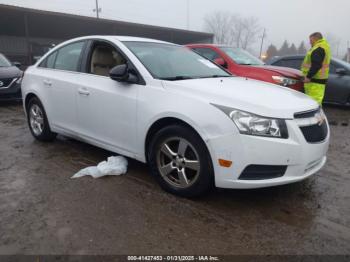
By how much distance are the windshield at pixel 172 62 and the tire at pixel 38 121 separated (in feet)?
6.14

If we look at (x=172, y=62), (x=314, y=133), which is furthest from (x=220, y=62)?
(x=314, y=133)

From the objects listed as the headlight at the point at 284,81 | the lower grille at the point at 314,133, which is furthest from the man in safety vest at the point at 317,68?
the lower grille at the point at 314,133

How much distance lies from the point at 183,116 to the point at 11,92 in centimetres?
723

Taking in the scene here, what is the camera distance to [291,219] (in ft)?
9.47

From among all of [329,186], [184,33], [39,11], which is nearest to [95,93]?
[329,186]

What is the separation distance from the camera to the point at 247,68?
669 cm

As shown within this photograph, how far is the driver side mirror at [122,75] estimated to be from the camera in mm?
3432

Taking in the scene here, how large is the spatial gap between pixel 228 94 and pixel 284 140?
2.10 ft

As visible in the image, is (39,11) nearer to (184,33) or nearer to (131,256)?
(184,33)

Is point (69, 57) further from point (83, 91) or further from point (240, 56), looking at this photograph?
point (240, 56)

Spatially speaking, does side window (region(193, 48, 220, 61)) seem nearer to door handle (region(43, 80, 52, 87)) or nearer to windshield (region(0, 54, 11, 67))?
door handle (region(43, 80, 52, 87))

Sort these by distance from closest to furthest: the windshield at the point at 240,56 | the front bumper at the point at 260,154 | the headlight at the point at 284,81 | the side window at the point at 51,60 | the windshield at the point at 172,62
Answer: the front bumper at the point at 260,154 → the windshield at the point at 172,62 → the side window at the point at 51,60 → the headlight at the point at 284,81 → the windshield at the point at 240,56

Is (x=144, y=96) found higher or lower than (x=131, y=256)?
higher

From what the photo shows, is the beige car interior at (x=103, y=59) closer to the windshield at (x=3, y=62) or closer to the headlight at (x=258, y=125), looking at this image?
the headlight at (x=258, y=125)
